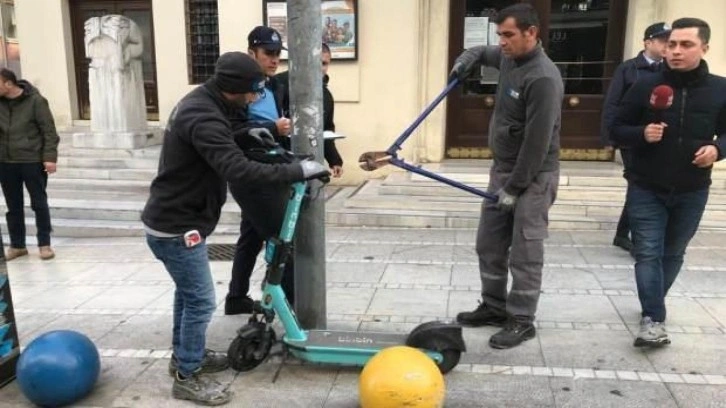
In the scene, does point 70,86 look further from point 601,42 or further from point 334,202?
point 601,42

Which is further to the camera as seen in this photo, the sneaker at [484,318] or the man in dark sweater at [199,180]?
the sneaker at [484,318]

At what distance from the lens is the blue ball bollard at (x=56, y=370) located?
3191 mm

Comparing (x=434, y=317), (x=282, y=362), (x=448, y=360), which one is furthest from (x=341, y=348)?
(x=434, y=317)

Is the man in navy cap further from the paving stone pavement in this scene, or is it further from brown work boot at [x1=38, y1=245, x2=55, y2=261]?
brown work boot at [x1=38, y1=245, x2=55, y2=261]

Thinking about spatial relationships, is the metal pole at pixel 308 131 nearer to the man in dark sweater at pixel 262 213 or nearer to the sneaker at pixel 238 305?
the man in dark sweater at pixel 262 213

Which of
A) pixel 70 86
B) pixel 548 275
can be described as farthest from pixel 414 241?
pixel 70 86

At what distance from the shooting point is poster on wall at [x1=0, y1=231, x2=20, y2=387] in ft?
11.7

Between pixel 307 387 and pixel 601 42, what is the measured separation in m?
6.78

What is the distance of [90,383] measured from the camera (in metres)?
3.37

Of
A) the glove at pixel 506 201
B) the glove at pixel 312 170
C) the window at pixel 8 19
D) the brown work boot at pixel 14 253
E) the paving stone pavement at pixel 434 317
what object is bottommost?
the brown work boot at pixel 14 253

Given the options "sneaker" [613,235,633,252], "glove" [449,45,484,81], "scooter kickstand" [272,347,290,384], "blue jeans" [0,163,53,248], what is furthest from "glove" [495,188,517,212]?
"blue jeans" [0,163,53,248]

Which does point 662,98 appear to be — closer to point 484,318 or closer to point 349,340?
point 484,318

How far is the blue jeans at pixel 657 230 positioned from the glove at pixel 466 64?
120 cm

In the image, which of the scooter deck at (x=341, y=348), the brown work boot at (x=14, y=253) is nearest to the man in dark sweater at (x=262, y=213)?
the scooter deck at (x=341, y=348)
